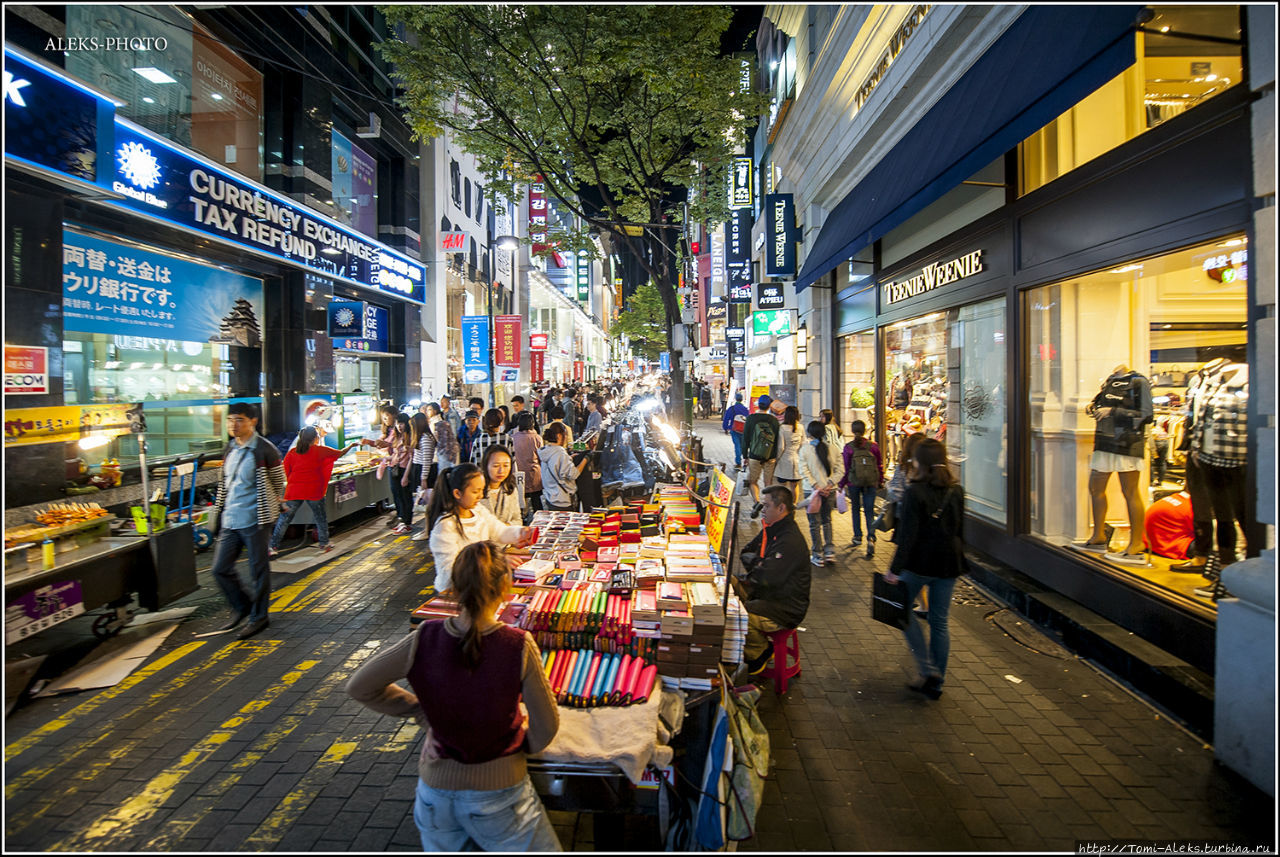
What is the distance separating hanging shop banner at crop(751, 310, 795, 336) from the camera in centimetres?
1770

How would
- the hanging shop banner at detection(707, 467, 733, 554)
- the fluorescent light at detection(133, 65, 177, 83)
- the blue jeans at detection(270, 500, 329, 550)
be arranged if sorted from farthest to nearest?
the fluorescent light at detection(133, 65, 177, 83)
the blue jeans at detection(270, 500, 329, 550)
the hanging shop banner at detection(707, 467, 733, 554)

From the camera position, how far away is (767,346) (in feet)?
85.9

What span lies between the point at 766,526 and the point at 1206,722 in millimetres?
3191

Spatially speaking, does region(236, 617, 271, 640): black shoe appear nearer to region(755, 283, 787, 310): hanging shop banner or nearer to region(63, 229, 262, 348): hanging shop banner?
region(63, 229, 262, 348): hanging shop banner

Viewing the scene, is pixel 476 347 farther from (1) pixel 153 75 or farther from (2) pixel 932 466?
(2) pixel 932 466

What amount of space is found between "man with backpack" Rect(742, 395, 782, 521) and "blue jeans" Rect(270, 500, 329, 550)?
6.55 metres

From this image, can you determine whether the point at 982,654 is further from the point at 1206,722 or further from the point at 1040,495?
the point at 1040,495

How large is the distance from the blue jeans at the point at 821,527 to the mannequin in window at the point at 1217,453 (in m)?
3.70

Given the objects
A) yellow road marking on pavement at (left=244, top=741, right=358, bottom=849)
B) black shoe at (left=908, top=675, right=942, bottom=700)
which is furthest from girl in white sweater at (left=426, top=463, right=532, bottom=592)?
black shoe at (left=908, top=675, right=942, bottom=700)

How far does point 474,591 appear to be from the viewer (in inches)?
90.7

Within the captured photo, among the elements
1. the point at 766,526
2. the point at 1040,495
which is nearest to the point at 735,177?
the point at 1040,495

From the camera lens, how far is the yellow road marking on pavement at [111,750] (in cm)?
357

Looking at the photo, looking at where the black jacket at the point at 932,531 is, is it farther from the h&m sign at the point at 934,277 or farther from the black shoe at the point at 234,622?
the black shoe at the point at 234,622

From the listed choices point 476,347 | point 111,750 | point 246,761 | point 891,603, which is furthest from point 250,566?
point 476,347
